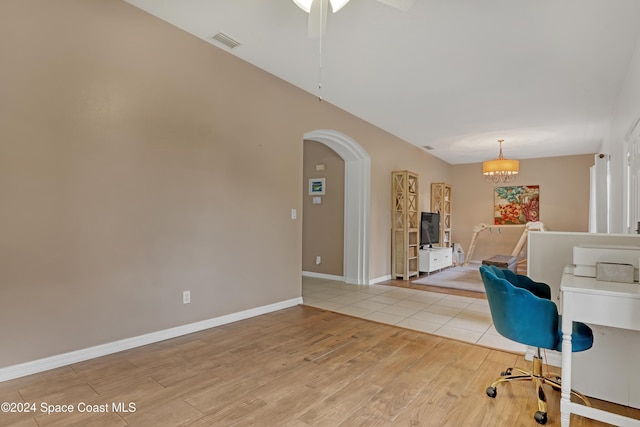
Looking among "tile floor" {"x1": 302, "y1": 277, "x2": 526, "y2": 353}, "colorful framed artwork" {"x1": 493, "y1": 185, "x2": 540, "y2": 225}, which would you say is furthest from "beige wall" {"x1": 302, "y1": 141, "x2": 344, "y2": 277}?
"colorful framed artwork" {"x1": 493, "y1": 185, "x2": 540, "y2": 225}

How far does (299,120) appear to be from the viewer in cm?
438

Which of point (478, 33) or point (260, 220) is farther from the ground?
point (478, 33)

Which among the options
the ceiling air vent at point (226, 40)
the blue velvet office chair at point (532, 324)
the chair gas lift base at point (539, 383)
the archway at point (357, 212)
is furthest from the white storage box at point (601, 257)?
the archway at point (357, 212)

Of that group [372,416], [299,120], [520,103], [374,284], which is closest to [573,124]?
[520,103]

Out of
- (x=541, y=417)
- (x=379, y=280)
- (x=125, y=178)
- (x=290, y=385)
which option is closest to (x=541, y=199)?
(x=379, y=280)

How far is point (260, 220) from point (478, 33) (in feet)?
9.22

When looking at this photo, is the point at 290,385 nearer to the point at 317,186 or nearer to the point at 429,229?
the point at 317,186

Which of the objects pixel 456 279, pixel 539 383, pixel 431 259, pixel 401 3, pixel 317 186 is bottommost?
pixel 456 279

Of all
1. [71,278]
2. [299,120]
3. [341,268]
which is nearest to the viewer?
[71,278]

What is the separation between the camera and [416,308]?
421 centimetres

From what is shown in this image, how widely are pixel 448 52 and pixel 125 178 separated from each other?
319 cm

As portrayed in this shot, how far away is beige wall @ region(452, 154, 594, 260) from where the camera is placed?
26.1 feet

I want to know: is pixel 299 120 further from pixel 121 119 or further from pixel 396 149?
pixel 396 149

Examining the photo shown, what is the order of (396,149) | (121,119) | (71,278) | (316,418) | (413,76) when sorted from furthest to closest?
(396,149) → (413,76) → (121,119) → (71,278) → (316,418)
